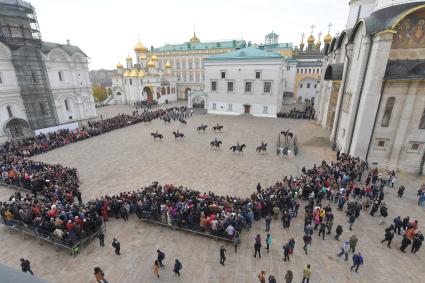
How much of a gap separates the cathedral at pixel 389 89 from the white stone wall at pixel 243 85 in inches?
595

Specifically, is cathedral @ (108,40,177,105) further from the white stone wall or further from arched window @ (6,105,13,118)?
arched window @ (6,105,13,118)

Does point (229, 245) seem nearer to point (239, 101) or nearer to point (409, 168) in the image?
point (409, 168)

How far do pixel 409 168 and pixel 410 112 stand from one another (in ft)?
13.4

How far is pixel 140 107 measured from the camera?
151 feet

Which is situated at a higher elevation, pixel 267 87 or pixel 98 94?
pixel 267 87

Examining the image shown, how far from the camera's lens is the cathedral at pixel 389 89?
46.6 feet

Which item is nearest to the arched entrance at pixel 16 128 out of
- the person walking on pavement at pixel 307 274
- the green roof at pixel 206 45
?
the person walking on pavement at pixel 307 274

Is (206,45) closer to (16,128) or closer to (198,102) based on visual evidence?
(198,102)

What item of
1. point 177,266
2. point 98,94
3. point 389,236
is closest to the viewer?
point 177,266

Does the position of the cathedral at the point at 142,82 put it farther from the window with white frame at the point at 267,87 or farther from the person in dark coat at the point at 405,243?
the person in dark coat at the point at 405,243

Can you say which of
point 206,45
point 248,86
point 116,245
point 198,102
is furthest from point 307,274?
point 206,45

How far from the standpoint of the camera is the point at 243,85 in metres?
34.7

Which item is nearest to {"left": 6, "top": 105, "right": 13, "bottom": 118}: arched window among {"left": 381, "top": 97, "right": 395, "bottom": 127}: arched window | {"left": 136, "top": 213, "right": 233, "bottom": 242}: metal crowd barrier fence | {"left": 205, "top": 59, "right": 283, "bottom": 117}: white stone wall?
{"left": 136, "top": 213, "right": 233, "bottom": 242}: metal crowd barrier fence

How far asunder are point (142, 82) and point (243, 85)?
77.5 feet
